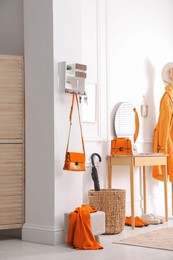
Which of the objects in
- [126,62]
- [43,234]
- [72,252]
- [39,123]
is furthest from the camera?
[126,62]

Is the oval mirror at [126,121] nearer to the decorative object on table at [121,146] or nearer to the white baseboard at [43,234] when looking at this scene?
the decorative object on table at [121,146]

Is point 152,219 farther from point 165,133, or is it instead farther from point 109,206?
point 165,133

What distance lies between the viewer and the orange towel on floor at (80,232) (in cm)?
421

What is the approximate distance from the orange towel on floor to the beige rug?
304mm

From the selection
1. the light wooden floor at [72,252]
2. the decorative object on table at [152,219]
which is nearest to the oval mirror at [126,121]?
the decorative object on table at [152,219]

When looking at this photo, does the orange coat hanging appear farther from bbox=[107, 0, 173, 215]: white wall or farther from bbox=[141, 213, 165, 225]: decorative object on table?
bbox=[141, 213, 165, 225]: decorative object on table

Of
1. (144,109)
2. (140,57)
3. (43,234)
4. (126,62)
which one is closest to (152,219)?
(144,109)

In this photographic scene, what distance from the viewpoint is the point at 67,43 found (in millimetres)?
4621

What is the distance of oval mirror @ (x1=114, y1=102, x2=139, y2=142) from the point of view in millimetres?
5840

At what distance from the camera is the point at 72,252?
4.06 meters

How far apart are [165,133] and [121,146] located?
879 mm

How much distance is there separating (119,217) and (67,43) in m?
1.75

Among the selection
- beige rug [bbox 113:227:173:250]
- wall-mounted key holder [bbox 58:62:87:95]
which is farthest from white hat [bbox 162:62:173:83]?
beige rug [bbox 113:227:173:250]

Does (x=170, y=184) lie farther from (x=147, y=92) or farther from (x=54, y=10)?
(x=54, y=10)
